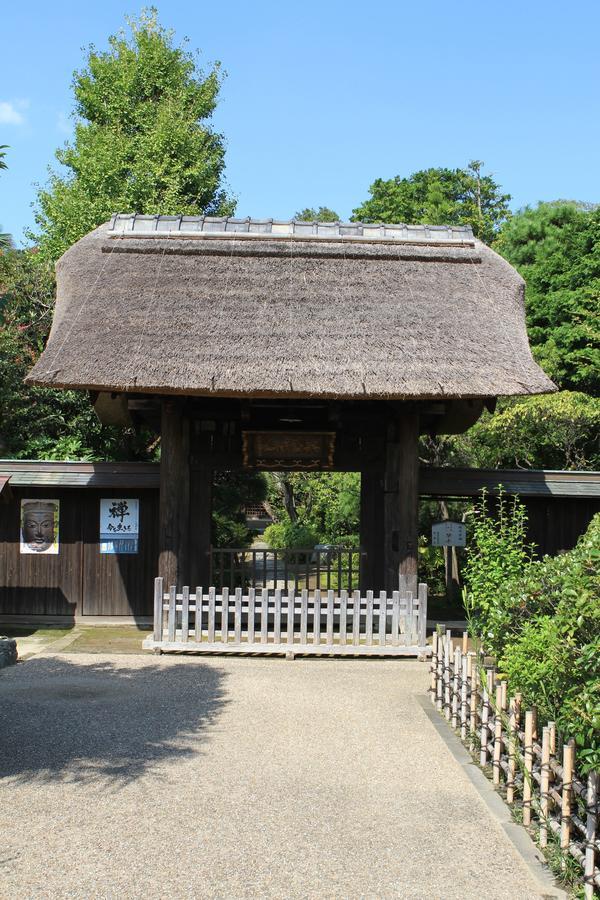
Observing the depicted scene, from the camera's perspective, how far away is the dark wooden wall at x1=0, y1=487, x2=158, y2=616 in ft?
40.8

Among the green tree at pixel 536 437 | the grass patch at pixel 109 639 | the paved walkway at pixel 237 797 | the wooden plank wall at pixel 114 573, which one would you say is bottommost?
the paved walkway at pixel 237 797

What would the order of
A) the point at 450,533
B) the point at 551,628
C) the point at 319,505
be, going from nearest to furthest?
the point at 551,628
the point at 450,533
the point at 319,505

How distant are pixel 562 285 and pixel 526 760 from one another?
66.1 feet

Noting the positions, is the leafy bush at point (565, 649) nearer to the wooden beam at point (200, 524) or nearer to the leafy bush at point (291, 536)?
the wooden beam at point (200, 524)

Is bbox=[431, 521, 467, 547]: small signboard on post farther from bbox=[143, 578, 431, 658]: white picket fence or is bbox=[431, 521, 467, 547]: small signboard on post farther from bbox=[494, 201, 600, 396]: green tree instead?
bbox=[494, 201, 600, 396]: green tree

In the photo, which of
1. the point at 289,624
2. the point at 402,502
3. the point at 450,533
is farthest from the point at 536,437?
the point at 289,624

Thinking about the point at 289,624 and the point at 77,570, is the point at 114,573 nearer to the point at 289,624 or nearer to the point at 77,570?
the point at 77,570

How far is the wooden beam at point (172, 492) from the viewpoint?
10.7 m

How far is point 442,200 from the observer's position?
3092 cm

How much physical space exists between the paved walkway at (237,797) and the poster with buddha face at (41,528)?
4.11m

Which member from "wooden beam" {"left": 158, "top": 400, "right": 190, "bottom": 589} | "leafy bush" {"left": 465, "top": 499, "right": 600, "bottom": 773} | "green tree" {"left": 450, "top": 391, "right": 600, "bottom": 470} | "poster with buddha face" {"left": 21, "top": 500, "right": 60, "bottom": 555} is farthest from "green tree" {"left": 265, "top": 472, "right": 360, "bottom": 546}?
"leafy bush" {"left": 465, "top": 499, "right": 600, "bottom": 773}

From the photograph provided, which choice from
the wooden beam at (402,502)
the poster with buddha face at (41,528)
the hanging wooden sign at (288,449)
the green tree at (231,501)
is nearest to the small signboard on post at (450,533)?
the wooden beam at (402,502)

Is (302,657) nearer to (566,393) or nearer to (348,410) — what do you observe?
(348,410)

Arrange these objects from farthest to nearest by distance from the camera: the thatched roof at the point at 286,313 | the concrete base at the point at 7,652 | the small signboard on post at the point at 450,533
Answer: the small signboard on post at the point at 450,533 < the thatched roof at the point at 286,313 < the concrete base at the point at 7,652
